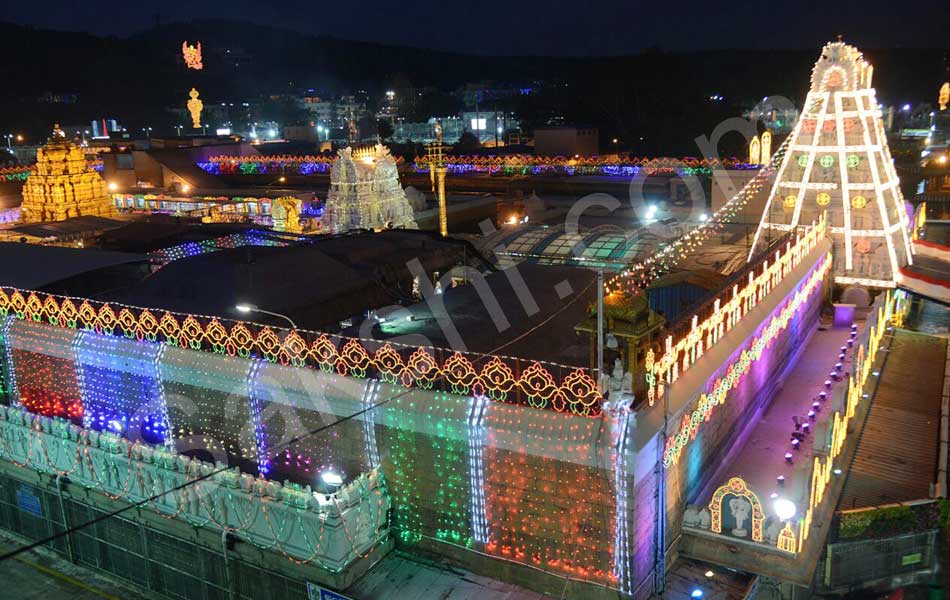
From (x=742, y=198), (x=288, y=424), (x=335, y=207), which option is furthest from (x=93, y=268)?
(x=742, y=198)

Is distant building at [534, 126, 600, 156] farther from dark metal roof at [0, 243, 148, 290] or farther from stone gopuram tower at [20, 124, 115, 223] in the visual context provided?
dark metal roof at [0, 243, 148, 290]

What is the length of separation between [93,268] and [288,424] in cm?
976

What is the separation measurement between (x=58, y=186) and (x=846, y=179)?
34.5 m

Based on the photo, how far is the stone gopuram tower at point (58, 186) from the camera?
35969 millimetres

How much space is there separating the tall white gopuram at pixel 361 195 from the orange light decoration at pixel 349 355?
1632 centimetres

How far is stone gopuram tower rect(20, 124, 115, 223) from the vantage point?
36.0 meters

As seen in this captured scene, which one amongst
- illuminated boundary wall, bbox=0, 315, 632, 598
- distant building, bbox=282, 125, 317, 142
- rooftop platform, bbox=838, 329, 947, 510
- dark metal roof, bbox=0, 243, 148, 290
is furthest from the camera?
distant building, bbox=282, 125, 317, 142

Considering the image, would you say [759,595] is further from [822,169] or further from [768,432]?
[822,169]

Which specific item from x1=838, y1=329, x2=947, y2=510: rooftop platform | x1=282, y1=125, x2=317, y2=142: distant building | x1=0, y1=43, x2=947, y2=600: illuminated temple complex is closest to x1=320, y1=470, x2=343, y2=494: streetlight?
x1=0, y1=43, x2=947, y2=600: illuminated temple complex

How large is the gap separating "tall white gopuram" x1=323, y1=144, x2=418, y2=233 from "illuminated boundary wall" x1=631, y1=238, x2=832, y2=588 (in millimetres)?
18372

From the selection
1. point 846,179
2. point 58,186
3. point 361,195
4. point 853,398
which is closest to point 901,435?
point 853,398

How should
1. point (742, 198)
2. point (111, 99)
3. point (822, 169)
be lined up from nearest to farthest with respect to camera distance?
point (822, 169) → point (742, 198) → point (111, 99)

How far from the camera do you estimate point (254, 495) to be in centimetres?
1083

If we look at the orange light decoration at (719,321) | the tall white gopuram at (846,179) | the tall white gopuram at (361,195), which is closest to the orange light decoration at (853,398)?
the tall white gopuram at (846,179)
